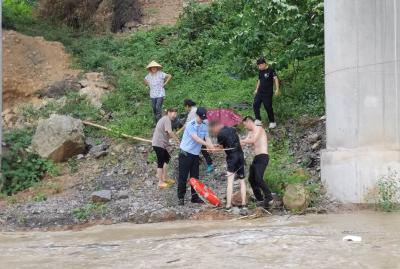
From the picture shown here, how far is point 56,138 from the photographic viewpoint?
13141mm

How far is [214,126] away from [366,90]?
2644 mm

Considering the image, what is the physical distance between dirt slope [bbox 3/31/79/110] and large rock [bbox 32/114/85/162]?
4.69m

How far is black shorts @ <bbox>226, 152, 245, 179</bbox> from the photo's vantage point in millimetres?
9602

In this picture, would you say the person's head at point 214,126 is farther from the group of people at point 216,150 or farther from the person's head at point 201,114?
the person's head at point 201,114

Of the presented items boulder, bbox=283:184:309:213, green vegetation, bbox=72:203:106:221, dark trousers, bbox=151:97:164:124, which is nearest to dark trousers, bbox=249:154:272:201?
boulder, bbox=283:184:309:213

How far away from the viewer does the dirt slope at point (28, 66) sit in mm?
17828

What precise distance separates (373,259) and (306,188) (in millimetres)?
3709

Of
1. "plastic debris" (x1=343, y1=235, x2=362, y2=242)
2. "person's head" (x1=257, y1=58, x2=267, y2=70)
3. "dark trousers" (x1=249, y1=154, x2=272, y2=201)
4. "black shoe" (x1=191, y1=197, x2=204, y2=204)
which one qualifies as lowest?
"plastic debris" (x1=343, y1=235, x2=362, y2=242)

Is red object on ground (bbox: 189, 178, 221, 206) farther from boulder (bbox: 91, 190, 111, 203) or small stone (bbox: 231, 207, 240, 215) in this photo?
boulder (bbox: 91, 190, 111, 203)

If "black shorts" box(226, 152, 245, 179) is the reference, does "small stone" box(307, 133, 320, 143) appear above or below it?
above

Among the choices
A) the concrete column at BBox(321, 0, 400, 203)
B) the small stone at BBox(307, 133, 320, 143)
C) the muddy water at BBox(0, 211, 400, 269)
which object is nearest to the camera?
the muddy water at BBox(0, 211, 400, 269)

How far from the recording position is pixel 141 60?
19781mm

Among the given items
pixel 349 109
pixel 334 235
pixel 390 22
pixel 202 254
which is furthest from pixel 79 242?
pixel 390 22

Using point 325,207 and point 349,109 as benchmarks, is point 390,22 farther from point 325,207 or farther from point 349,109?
point 325,207
